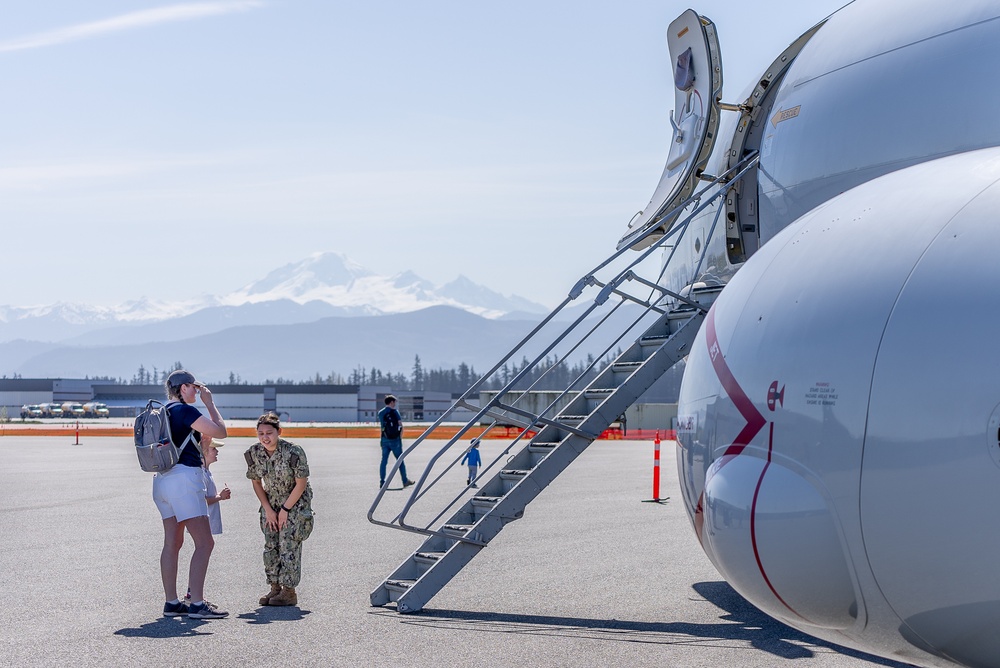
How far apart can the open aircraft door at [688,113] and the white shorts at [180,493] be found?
14.7ft

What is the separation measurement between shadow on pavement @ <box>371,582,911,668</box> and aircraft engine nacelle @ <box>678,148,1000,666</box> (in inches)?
127

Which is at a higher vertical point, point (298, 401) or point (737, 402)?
point (737, 402)

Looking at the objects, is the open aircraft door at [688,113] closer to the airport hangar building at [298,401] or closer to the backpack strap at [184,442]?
the backpack strap at [184,442]

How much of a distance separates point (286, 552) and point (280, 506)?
44 cm

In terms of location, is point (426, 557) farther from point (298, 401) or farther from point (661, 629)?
point (298, 401)

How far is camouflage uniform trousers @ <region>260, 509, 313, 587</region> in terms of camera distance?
34.6ft

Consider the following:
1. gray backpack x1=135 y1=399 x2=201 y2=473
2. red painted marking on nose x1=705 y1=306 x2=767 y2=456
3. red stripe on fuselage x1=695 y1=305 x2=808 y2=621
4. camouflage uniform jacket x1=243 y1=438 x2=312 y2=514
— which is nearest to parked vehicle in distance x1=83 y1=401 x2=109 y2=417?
camouflage uniform jacket x1=243 y1=438 x2=312 y2=514

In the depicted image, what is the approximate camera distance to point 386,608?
1055cm

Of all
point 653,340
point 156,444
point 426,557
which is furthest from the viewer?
point 653,340

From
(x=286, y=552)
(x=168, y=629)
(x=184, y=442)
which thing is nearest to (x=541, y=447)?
(x=286, y=552)

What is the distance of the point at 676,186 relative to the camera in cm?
1085

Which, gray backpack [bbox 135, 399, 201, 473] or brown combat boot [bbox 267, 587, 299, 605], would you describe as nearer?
gray backpack [bbox 135, 399, 201, 473]

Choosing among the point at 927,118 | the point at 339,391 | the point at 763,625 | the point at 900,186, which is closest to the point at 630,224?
the point at 763,625

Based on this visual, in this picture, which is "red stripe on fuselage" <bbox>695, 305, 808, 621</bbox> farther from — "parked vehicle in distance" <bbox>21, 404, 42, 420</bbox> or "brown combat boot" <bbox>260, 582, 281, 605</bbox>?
"parked vehicle in distance" <bbox>21, 404, 42, 420</bbox>
